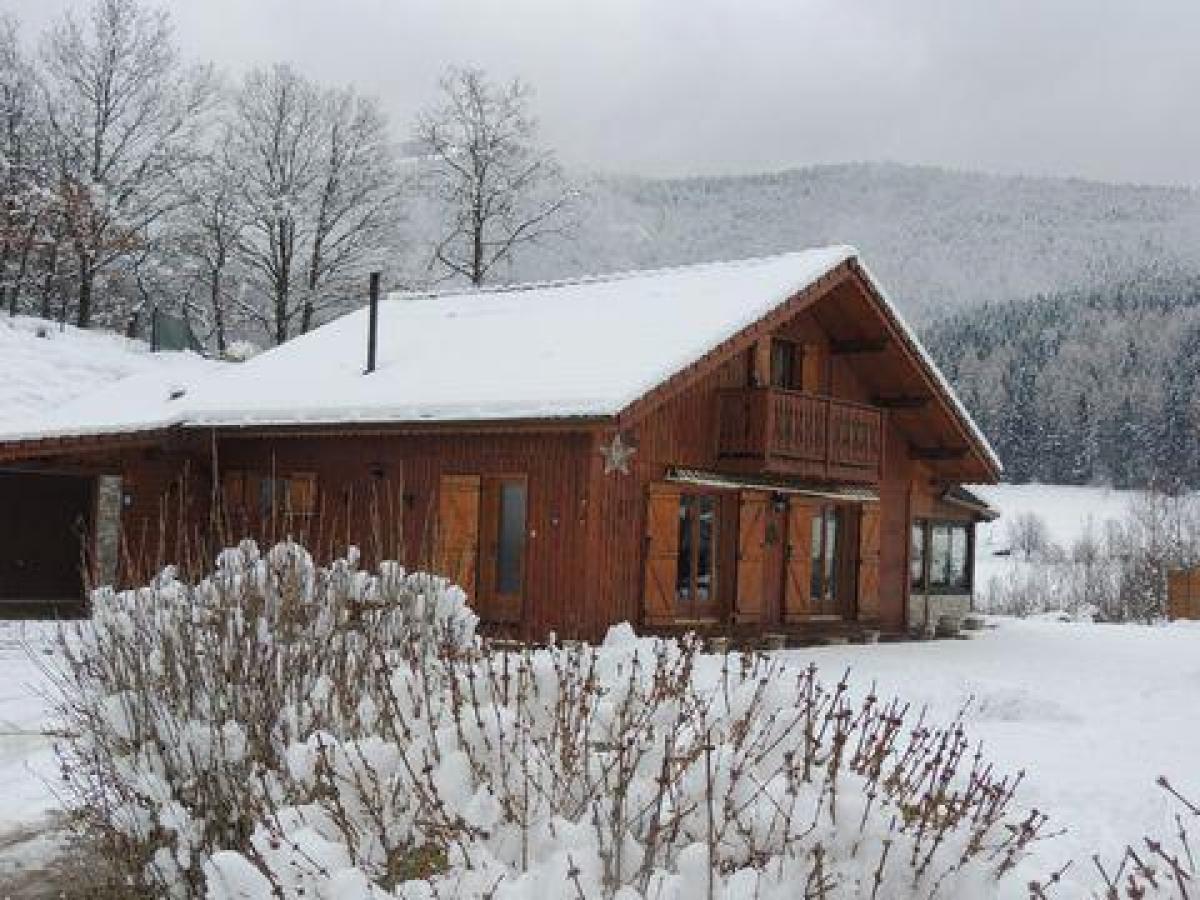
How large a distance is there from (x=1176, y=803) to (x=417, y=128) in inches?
1410

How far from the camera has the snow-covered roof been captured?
1612 centimetres

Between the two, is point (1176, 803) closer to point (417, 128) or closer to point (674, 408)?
point (674, 408)

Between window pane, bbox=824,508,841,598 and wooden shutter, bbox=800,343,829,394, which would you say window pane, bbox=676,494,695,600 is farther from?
window pane, bbox=824,508,841,598

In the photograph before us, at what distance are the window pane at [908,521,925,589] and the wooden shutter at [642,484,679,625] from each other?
7192 millimetres

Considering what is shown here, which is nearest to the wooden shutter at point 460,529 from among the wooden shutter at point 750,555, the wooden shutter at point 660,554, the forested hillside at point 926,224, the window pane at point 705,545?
the wooden shutter at point 660,554

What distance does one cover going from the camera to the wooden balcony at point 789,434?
17.7 meters

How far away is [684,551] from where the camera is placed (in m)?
17.7

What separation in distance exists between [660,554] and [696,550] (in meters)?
1.16

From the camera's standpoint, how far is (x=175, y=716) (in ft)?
17.4

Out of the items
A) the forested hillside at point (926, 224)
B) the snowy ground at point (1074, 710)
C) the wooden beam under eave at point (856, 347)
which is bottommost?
the snowy ground at point (1074, 710)

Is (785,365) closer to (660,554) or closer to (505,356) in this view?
(505,356)

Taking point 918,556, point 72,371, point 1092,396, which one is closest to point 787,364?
point 918,556

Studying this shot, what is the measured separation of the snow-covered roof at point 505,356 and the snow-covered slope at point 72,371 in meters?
0.53

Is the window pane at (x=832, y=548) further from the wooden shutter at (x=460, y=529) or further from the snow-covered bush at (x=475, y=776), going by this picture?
the snow-covered bush at (x=475, y=776)
